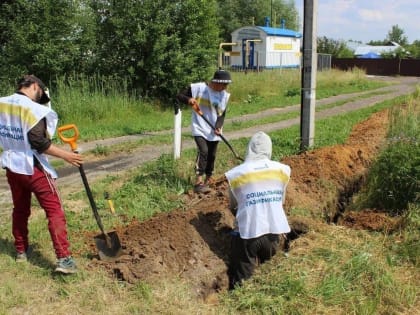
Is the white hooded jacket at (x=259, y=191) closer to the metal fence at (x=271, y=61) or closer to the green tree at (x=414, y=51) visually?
the metal fence at (x=271, y=61)

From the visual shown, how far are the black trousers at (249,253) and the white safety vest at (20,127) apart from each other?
1985mm

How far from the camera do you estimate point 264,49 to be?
33.0 metres

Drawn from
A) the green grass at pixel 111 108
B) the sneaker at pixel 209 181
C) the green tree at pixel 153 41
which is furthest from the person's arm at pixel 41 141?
the green tree at pixel 153 41

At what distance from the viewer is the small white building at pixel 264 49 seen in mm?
31575

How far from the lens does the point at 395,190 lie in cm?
552

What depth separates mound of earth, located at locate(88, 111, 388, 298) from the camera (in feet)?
14.5

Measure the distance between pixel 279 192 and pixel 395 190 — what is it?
6.13 ft

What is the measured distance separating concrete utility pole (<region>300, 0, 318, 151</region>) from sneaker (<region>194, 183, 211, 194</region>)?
265cm

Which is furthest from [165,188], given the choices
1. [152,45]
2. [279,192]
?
[152,45]

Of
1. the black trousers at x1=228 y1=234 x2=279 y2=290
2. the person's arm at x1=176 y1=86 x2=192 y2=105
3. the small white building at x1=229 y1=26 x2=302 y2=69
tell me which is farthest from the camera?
the small white building at x1=229 y1=26 x2=302 y2=69

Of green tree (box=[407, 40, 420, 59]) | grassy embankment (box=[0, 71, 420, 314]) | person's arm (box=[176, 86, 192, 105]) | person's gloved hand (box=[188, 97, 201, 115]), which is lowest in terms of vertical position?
grassy embankment (box=[0, 71, 420, 314])

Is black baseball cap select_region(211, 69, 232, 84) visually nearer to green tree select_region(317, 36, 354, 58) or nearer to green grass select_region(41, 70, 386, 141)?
green grass select_region(41, 70, 386, 141)

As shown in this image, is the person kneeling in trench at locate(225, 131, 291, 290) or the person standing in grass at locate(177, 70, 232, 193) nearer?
the person kneeling in trench at locate(225, 131, 291, 290)

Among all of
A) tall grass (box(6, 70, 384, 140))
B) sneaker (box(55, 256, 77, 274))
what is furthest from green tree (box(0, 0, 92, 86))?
sneaker (box(55, 256, 77, 274))
